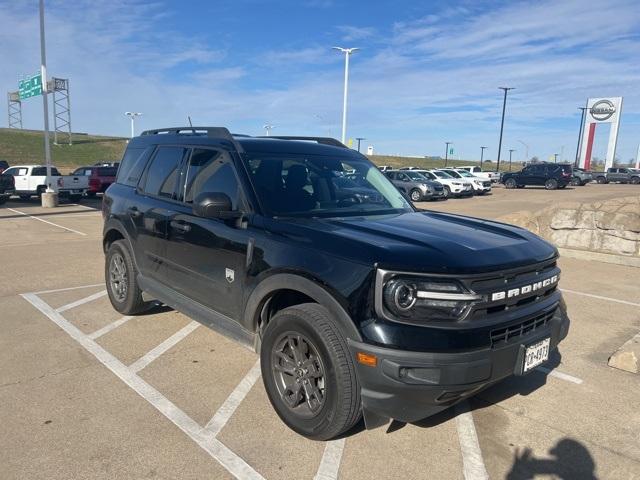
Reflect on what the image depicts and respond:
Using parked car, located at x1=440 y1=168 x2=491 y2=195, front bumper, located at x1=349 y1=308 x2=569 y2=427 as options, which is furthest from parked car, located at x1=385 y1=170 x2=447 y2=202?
front bumper, located at x1=349 y1=308 x2=569 y2=427

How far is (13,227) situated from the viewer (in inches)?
535

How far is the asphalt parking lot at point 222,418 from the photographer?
296 centimetres

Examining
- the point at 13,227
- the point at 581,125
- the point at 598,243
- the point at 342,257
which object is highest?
the point at 581,125

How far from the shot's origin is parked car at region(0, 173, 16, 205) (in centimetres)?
2091

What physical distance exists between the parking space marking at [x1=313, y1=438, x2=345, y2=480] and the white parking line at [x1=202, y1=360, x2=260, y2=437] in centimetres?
74

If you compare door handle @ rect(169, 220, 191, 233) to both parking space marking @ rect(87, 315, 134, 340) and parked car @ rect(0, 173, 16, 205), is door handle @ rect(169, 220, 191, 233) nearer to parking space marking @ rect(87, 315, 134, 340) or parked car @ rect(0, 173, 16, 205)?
parking space marking @ rect(87, 315, 134, 340)

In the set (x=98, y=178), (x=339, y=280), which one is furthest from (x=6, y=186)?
(x=339, y=280)

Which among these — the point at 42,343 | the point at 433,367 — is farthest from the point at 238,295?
the point at 42,343

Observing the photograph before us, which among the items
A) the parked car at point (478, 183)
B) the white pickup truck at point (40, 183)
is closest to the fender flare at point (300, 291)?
the white pickup truck at point (40, 183)

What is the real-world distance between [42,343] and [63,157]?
71.4 meters

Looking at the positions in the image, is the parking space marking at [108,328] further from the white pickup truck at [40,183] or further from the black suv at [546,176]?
the black suv at [546,176]

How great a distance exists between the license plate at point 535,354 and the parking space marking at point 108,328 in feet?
13.0

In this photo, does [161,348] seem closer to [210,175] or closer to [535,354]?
[210,175]

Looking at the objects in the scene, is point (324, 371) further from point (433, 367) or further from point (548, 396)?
point (548, 396)
